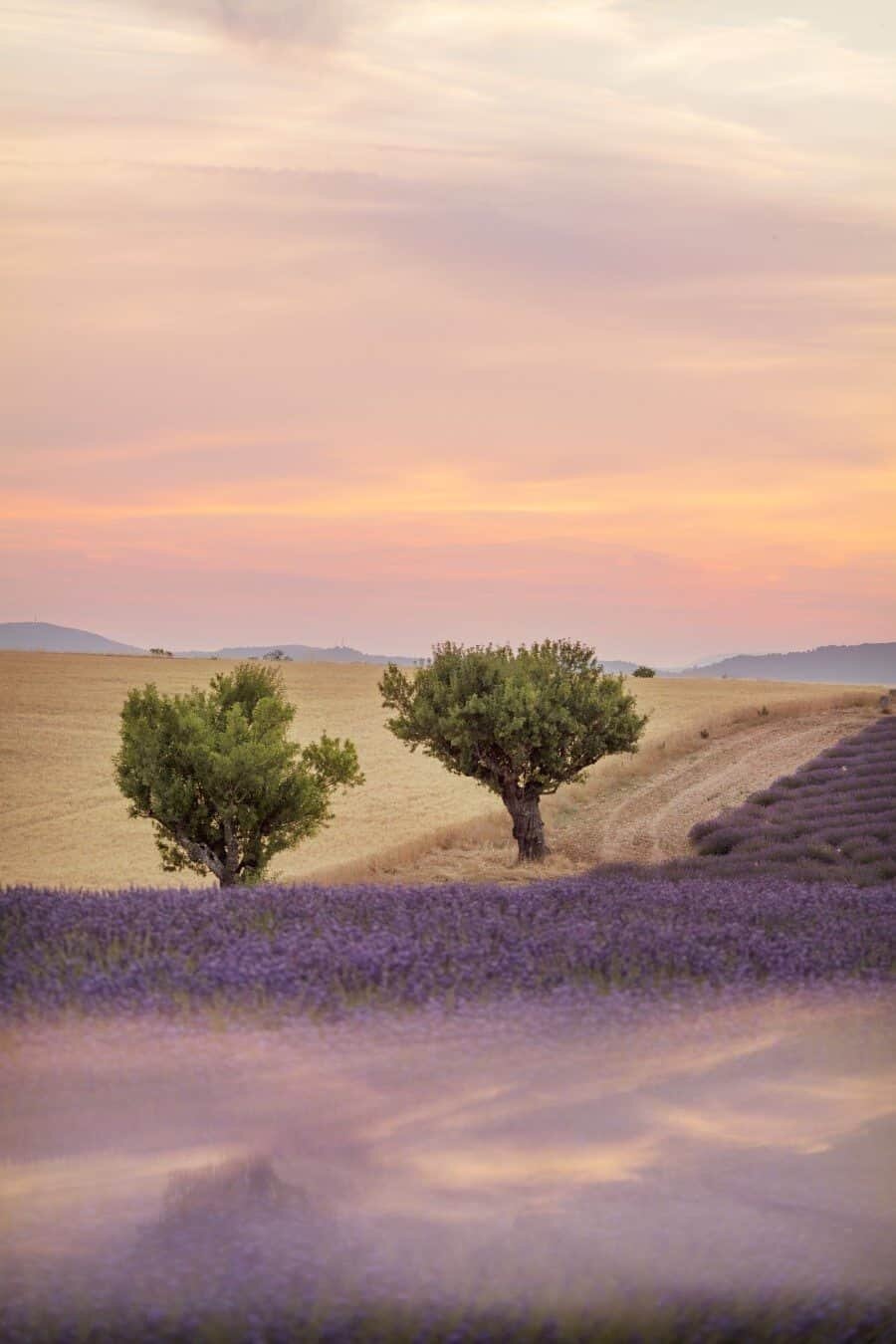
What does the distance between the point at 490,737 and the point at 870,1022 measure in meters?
22.2

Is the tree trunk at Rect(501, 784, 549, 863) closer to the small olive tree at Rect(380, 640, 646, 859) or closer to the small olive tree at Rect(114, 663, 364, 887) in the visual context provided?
the small olive tree at Rect(380, 640, 646, 859)

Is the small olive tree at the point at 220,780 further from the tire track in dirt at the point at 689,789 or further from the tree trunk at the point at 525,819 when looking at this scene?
the tire track in dirt at the point at 689,789

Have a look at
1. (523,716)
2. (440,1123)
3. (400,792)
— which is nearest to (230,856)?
(523,716)

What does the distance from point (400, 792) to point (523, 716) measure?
77.4 ft

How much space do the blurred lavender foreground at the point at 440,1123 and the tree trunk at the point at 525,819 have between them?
2063 centimetres

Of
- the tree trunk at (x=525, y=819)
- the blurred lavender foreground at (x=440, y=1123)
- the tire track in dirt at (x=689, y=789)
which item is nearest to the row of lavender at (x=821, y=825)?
the tire track in dirt at (x=689, y=789)

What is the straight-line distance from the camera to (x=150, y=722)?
2719 centimetres

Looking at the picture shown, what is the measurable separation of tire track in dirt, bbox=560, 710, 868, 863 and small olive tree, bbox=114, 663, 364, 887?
656cm

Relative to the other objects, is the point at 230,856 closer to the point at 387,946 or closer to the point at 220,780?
the point at 220,780

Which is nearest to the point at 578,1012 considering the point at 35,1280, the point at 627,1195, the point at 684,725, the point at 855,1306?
the point at 627,1195

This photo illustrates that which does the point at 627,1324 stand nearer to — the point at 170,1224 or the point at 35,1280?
the point at 170,1224

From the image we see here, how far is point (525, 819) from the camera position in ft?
96.2

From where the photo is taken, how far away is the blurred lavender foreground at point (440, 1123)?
4.07 m

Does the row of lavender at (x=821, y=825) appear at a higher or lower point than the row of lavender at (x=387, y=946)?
lower
